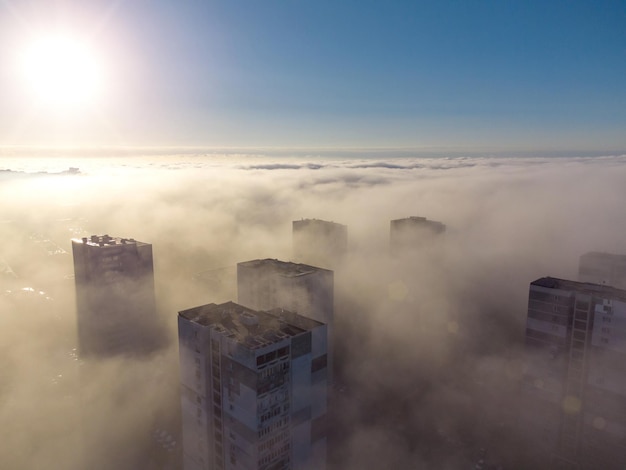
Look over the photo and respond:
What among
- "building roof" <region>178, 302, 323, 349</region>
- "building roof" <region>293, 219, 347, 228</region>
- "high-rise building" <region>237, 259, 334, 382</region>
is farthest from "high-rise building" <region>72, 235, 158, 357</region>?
"building roof" <region>293, 219, 347, 228</region>

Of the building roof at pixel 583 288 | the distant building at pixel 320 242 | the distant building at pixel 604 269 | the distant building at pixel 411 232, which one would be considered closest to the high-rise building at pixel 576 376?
the building roof at pixel 583 288

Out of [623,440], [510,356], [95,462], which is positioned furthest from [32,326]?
[623,440]

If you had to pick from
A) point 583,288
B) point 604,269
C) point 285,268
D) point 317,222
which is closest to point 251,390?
point 285,268

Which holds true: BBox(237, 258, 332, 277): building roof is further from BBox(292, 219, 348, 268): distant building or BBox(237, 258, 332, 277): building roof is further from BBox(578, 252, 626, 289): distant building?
BBox(578, 252, 626, 289): distant building

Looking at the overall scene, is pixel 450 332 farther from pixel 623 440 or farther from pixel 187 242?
pixel 187 242

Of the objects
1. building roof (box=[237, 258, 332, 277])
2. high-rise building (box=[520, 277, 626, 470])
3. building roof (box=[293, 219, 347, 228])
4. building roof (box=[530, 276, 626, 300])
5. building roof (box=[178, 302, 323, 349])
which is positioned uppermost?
building roof (box=[178, 302, 323, 349])

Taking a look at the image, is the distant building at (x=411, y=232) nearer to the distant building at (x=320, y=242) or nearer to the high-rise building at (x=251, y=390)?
the distant building at (x=320, y=242)

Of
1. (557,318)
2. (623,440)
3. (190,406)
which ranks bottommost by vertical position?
(623,440)
